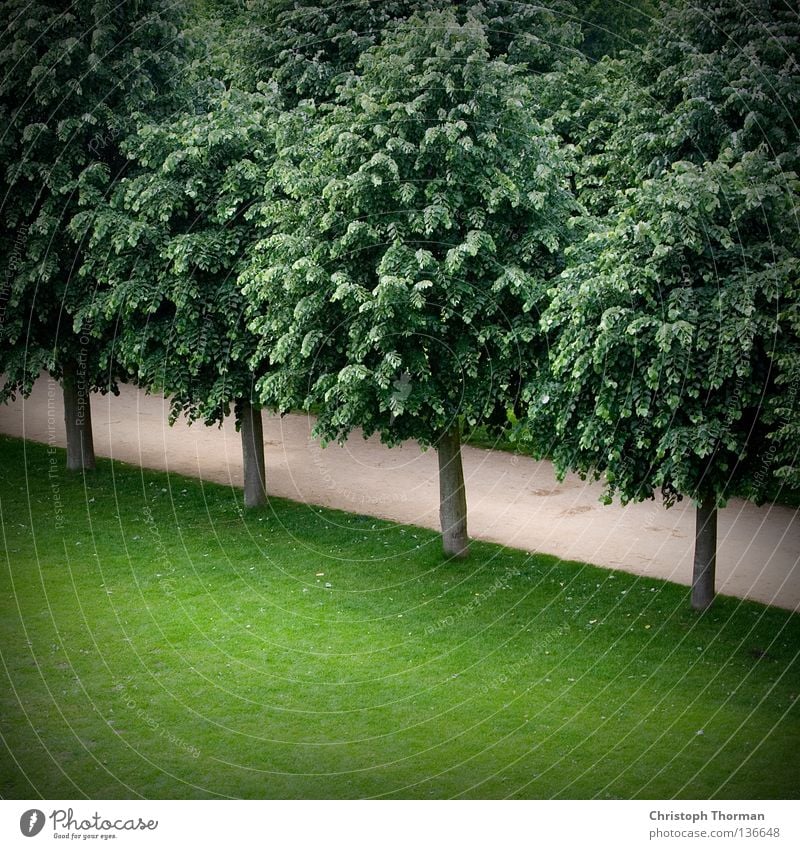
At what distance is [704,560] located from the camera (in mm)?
19797

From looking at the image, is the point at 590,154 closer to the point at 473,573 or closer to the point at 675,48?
the point at 675,48

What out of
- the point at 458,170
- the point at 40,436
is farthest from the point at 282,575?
the point at 40,436

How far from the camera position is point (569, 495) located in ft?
88.2

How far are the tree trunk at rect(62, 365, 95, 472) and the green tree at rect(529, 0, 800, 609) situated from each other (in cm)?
1281

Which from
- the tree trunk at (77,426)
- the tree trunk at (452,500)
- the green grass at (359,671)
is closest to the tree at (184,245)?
the green grass at (359,671)

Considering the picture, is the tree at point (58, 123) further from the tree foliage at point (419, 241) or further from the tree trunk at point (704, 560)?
the tree trunk at point (704, 560)

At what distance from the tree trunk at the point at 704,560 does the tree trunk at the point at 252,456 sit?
32.9 ft

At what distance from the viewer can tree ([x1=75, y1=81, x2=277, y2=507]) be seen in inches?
857

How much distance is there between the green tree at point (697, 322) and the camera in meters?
16.2

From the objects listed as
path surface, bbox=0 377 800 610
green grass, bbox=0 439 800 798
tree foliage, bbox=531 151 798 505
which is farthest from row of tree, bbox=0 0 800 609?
path surface, bbox=0 377 800 610

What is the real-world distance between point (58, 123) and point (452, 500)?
1059cm

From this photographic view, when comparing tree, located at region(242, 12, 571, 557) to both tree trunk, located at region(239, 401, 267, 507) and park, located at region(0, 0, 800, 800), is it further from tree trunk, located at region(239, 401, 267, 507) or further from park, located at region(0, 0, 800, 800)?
tree trunk, located at region(239, 401, 267, 507)

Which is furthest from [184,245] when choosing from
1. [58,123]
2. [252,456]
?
[252,456]

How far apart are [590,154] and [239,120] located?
24.9ft
